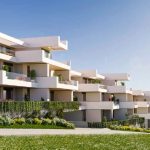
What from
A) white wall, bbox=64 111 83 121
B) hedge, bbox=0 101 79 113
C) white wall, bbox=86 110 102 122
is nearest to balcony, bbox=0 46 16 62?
hedge, bbox=0 101 79 113

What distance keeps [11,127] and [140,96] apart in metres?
56.7

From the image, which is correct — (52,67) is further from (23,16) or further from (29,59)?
(23,16)

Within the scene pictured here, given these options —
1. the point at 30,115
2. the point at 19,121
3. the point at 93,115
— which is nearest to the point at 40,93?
the point at 30,115

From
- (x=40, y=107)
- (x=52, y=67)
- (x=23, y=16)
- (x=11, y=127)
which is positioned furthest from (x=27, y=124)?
(x=52, y=67)

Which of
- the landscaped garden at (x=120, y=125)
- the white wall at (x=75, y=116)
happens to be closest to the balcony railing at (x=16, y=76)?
the landscaped garden at (x=120, y=125)

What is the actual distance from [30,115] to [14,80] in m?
3.90

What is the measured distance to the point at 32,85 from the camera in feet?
139

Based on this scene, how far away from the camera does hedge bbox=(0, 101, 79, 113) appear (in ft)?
113

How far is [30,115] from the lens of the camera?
37.5 metres

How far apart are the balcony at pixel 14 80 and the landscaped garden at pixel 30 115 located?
2.59 metres

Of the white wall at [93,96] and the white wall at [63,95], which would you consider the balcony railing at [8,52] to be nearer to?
the white wall at [63,95]

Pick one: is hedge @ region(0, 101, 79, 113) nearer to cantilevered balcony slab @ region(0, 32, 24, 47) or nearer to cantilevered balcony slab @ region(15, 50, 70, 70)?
cantilevered balcony slab @ region(15, 50, 70, 70)

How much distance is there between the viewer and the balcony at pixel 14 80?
36.5 m

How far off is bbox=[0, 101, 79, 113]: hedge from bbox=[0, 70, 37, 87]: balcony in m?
2.52
